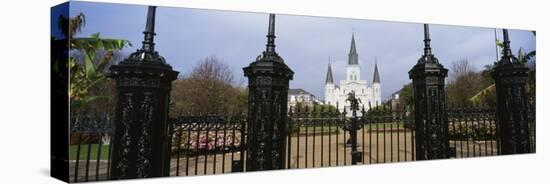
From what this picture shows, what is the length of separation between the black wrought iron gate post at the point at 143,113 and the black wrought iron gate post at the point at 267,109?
1062 millimetres

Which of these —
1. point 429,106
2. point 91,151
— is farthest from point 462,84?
point 91,151

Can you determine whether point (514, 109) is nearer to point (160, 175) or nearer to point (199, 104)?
point (199, 104)

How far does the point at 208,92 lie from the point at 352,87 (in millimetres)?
2067

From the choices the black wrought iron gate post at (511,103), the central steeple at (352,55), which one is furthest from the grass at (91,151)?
the black wrought iron gate post at (511,103)

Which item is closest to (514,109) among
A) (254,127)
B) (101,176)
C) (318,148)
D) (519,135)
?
(519,135)

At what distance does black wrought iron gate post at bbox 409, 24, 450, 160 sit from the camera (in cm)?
659

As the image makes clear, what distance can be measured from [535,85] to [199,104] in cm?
587

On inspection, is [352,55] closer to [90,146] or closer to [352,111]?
[352,111]

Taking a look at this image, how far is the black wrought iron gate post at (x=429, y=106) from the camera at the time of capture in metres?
6.59

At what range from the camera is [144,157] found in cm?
510

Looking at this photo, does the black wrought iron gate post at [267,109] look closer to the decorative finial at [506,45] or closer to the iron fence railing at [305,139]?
the iron fence railing at [305,139]

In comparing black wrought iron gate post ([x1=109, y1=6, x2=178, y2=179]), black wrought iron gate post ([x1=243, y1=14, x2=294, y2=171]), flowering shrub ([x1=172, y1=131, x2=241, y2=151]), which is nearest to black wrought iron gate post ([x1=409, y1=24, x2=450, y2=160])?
black wrought iron gate post ([x1=243, y1=14, x2=294, y2=171])

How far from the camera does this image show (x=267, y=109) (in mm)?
5715

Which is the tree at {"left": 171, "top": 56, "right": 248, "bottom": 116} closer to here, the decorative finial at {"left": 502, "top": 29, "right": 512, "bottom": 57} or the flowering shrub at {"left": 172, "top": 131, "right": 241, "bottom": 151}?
the flowering shrub at {"left": 172, "top": 131, "right": 241, "bottom": 151}
